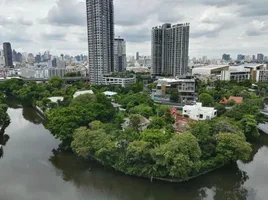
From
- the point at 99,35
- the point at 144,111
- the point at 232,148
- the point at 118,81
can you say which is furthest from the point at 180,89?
the point at 99,35

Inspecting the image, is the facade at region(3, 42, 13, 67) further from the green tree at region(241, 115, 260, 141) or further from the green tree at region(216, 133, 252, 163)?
the green tree at region(216, 133, 252, 163)

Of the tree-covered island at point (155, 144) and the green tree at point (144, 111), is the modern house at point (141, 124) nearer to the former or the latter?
the tree-covered island at point (155, 144)

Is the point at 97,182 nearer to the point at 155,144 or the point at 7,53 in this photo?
the point at 155,144

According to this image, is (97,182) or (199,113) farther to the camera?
(199,113)

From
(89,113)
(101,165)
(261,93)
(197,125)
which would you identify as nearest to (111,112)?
(89,113)

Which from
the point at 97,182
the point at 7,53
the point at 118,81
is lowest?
the point at 97,182

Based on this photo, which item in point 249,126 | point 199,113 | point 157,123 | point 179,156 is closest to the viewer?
point 179,156

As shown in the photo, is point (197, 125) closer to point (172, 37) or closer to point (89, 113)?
point (89, 113)
